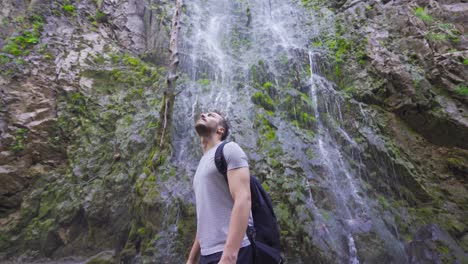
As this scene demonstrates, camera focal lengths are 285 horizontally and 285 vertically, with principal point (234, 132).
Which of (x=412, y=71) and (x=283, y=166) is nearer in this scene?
(x=283, y=166)

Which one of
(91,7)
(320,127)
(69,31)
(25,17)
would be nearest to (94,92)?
(69,31)

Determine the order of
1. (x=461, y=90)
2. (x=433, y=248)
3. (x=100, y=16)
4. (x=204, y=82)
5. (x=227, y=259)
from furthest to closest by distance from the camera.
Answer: (x=100, y=16) < (x=204, y=82) < (x=461, y=90) < (x=433, y=248) < (x=227, y=259)

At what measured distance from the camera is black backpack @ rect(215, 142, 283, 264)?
6.40 feet

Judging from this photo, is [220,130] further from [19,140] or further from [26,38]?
[26,38]

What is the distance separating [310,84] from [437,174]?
3718 millimetres

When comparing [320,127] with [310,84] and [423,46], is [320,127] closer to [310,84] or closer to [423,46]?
[310,84]

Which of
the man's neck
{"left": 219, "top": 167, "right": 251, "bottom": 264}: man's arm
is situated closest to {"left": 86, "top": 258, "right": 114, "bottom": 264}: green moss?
the man's neck

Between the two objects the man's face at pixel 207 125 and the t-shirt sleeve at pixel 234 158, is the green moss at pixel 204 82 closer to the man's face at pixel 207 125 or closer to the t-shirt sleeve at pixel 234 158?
the man's face at pixel 207 125

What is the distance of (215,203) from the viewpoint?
2020 mm

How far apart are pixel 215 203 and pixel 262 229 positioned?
389mm

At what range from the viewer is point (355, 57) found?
27.9ft

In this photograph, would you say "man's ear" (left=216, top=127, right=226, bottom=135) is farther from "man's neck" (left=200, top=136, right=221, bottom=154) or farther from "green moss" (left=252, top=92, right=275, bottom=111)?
"green moss" (left=252, top=92, right=275, bottom=111)

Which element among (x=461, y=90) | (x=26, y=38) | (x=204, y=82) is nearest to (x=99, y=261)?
(x=204, y=82)

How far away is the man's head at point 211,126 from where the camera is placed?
2367 millimetres
